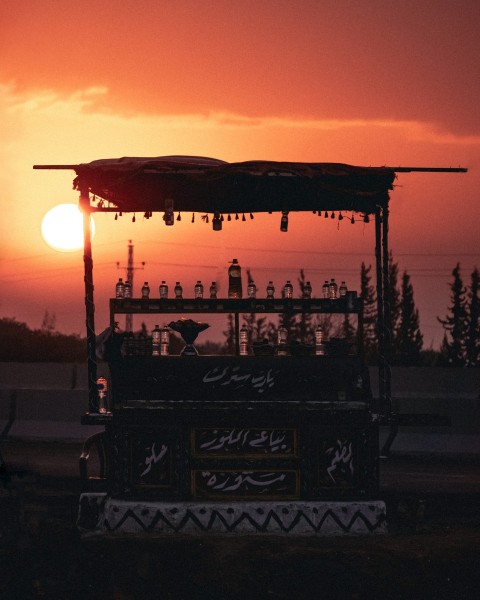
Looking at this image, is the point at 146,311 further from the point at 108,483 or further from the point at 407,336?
the point at 407,336

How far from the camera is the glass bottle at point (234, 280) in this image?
1341 centimetres

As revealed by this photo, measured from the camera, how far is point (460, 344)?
136m

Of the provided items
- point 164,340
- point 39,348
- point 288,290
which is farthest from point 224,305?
point 39,348

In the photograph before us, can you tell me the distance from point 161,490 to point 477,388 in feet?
88.6

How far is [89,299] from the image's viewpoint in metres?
12.4

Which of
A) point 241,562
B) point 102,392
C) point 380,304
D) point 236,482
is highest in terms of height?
point 380,304

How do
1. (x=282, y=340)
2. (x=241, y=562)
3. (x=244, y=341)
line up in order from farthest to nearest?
(x=244, y=341)
(x=282, y=340)
(x=241, y=562)

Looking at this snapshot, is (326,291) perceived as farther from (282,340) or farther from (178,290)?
(178,290)

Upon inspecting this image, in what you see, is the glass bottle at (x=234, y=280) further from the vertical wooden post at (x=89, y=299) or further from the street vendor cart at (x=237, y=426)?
the vertical wooden post at (x=89, y=299)

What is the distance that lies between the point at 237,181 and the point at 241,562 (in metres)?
4.62

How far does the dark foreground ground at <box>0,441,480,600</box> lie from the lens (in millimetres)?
8648

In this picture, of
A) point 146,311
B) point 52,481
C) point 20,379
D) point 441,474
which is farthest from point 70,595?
point 20,379

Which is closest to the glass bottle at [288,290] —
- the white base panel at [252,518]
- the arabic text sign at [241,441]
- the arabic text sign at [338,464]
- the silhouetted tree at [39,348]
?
the arabic text sign at [241,441]

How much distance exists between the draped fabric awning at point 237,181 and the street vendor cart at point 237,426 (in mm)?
21
